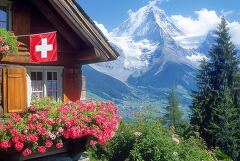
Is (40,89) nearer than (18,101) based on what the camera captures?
No

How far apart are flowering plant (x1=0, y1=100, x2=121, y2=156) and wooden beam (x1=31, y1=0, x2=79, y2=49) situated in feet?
9.95

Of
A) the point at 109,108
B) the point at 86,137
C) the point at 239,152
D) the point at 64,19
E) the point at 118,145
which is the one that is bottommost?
the point at 239,152

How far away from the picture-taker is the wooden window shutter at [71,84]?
16109 mm

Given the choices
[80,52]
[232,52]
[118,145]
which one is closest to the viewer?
[80,52]

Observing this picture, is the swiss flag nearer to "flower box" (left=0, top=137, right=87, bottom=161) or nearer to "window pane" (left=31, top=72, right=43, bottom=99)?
"window pane" (left=31, top=72, right=43, bottom=99)

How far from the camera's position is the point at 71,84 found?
53.5ft

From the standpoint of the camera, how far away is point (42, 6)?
15.1m

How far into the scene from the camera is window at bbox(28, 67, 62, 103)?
15.4 m

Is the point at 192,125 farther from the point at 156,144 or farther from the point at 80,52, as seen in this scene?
the point at 80,52

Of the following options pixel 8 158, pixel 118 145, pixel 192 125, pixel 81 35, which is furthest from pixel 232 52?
pixel 8 158

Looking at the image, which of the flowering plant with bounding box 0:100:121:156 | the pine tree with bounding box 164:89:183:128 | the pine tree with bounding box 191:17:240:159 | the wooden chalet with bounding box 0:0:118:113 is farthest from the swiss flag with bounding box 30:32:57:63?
the pine tree with bounding box 164:89:183:128

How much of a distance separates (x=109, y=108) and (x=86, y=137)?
143cm

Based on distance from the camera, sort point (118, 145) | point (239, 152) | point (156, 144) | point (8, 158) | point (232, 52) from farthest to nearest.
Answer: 1. point (232, 52)
2. point (239, 152)
3. point (118, 145)
4. point (156, 144)
5. point (8, 158)

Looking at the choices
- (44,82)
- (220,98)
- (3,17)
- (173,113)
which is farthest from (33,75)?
(173,113)
